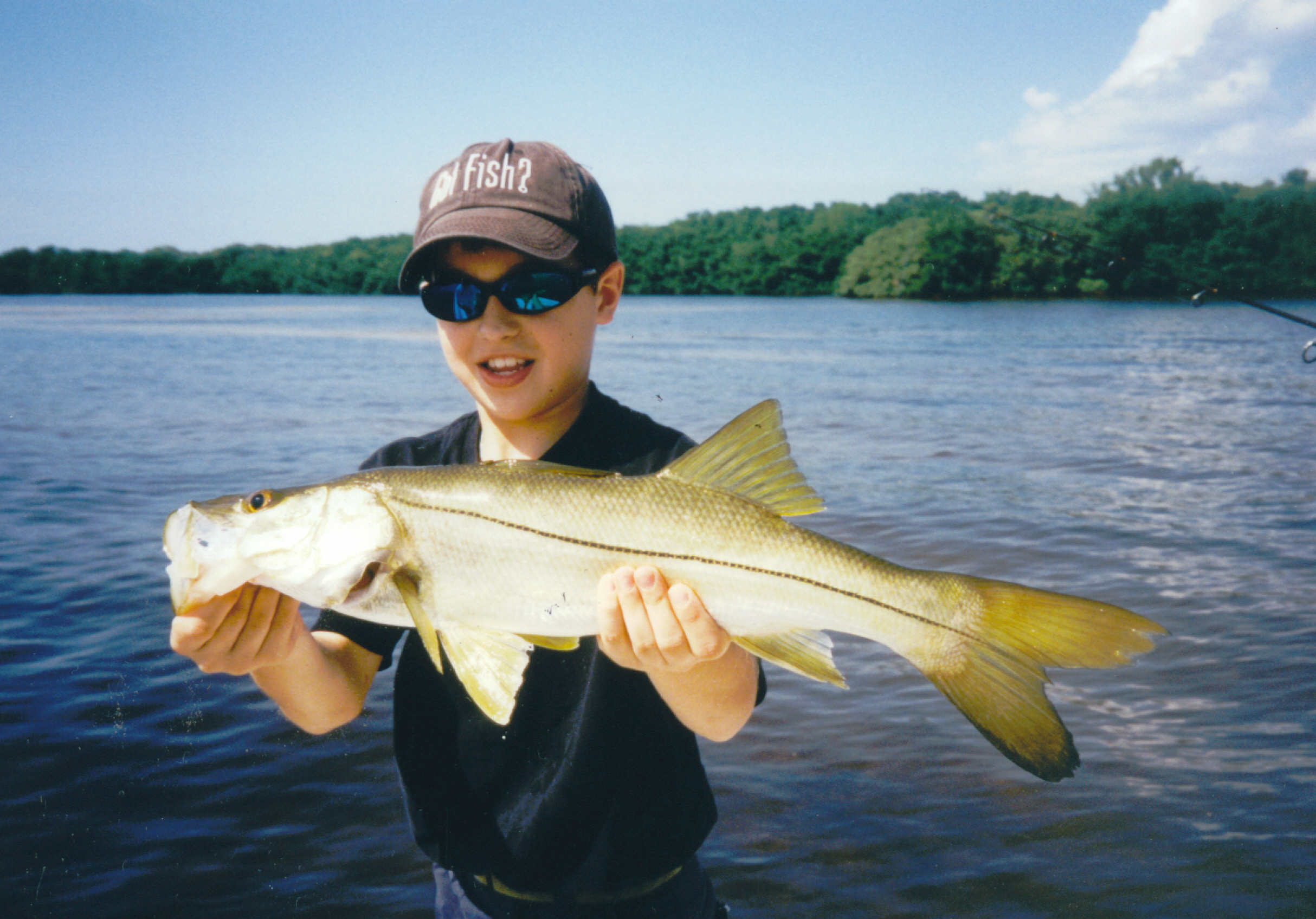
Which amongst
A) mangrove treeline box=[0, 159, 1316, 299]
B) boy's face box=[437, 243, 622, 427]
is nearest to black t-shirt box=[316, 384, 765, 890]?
boy's face box=[437, 243, 622, 427]

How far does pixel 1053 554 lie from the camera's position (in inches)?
Answer: 389

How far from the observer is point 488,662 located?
2330mm

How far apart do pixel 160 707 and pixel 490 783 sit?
5055 mm

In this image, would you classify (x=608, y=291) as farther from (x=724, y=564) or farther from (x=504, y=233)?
(x=724, y=564)

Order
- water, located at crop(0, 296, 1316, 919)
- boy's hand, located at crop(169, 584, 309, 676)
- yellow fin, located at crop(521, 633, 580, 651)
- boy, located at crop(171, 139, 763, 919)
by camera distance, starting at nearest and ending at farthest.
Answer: boy's hand, located at crop(169, 584, 309, 676) < yellow fin, located at crop(521, 633, 580, 651) < boy, located at crop(171, 139, 763, 919) < water, located at crop(0, 296, 1316, 919)

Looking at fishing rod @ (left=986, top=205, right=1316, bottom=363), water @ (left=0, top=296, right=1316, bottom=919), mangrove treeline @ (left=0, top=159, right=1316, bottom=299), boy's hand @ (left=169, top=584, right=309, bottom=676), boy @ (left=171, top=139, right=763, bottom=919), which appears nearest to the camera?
boy's hand @ (left=169, top=584, right=309, bottom=676)

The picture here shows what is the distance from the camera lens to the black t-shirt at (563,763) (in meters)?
2.59

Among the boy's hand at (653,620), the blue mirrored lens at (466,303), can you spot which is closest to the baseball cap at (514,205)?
the blue mirrored lens at (466,303)

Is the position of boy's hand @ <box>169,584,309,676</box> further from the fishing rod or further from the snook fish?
the fishing rod

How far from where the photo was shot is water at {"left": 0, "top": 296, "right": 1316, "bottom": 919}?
486 cm

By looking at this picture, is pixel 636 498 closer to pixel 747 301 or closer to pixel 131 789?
pixel 131 789

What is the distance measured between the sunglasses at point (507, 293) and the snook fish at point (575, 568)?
57 centimetres

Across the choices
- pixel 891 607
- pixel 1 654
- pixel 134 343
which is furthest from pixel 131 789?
pixel 134 343

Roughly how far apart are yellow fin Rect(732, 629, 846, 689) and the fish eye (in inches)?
48.3
